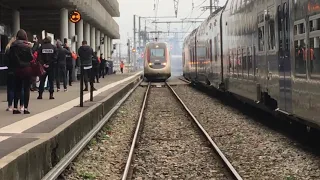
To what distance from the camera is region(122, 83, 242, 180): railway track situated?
25.4 ft

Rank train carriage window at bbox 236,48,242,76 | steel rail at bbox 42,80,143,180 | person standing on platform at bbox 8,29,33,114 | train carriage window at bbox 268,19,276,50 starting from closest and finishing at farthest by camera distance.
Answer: steel rail at bbox 42,80,143,180
person standing on platform at bbox 8,29,33,114
train carriage window at bbox 268,19,276,50
train carriage window at bbox 236,48,242,76

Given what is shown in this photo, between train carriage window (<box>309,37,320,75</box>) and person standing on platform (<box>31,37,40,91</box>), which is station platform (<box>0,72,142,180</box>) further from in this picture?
train carriage window (<box>309,37,320,75</box>)

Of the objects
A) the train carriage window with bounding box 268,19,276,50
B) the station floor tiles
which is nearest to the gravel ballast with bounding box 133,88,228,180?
the station floor tiles

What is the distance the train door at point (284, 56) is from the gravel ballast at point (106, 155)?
2972 mm

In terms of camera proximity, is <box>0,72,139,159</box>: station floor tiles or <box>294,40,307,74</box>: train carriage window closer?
<box>0,72,139,159</box>: station floor tiles

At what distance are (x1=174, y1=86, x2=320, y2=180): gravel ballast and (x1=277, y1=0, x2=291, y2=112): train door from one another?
0.78 m

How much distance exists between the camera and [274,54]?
1074cm

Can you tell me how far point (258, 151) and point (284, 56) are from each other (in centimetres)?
177

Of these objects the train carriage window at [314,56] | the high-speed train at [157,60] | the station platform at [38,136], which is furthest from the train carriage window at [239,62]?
the high-speed train at [157,60]

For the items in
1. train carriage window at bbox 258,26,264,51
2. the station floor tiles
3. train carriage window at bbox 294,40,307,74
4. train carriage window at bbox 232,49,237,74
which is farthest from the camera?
train carriage window at bbox 232,49,237,74

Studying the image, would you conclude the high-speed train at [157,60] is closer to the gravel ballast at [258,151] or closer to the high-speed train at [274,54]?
the high-speed train at [274,54]

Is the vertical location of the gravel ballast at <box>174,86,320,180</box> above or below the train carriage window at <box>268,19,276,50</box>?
below

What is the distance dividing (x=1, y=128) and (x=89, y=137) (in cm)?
183

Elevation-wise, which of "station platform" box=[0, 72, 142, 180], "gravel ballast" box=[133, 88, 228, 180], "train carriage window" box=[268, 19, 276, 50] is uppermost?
"train carriage window" box=[268, 19, 276, 50]
